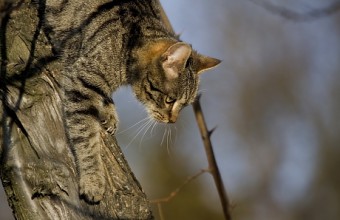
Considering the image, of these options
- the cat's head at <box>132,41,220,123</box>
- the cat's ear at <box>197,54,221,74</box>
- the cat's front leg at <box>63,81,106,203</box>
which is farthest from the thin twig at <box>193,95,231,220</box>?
the cat's ear at <box>197,54,221,74</box>

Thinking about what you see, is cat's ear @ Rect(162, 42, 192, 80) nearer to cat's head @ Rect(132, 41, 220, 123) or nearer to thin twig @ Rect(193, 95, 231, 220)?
cat's head @ Rect(132, 41, 220, 123)

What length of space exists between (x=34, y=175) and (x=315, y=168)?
8.98m

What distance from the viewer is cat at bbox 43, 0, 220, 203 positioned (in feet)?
11.4

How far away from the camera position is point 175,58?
3873mm

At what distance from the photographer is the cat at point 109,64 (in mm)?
3486

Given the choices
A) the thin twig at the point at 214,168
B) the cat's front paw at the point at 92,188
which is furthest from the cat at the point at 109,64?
the thin twig at the point at 214,168

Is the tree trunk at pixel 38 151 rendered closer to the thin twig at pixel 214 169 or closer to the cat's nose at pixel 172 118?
the thin twig at pixel 214 169

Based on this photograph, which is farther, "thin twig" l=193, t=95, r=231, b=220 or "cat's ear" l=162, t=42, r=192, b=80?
"cat's ear" l=162, t=42, r=192, b=80

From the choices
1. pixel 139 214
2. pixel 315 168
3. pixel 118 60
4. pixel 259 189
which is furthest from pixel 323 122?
pixel 139 214

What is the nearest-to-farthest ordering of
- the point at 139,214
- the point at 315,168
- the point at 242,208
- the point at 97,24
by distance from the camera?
the point at 139,214
the point at 97,24
the point at 242,208
the point at 315,168

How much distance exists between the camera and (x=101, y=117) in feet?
11.9

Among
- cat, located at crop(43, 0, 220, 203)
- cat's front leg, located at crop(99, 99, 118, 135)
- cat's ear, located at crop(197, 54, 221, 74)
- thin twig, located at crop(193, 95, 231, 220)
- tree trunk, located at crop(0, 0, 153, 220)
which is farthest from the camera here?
cat's ear, located at crop(197, 54, 221, 74)

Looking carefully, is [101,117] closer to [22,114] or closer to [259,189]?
[22,114]

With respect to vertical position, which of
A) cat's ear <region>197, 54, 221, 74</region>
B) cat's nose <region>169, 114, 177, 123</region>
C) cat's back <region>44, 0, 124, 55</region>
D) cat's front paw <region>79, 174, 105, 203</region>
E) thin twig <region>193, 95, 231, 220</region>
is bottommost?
thin twig <region>193, 95, 231, 220</region>
